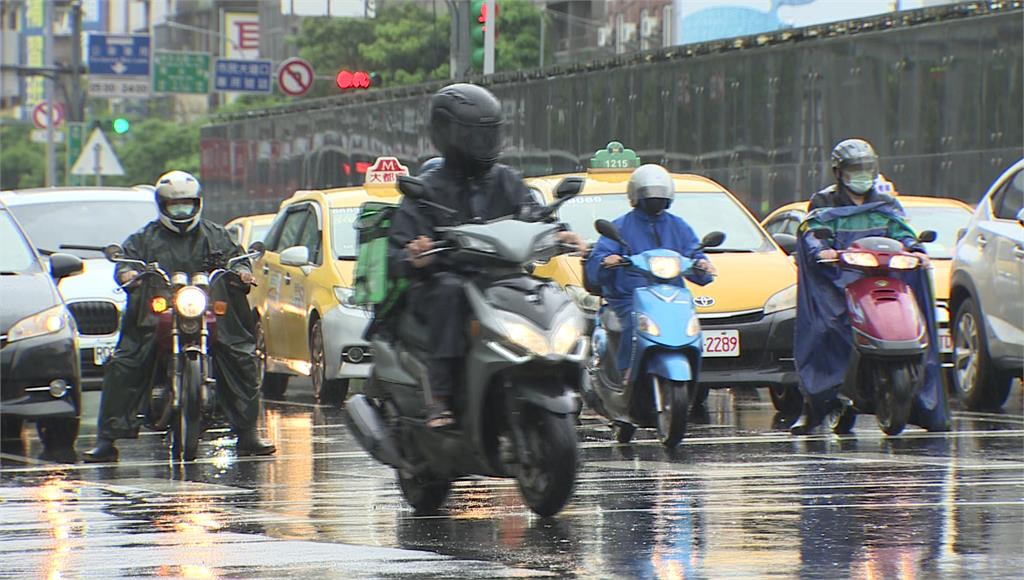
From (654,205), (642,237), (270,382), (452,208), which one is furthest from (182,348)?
(270,382)

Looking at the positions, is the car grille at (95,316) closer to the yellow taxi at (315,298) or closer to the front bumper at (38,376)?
the yellow taxi at (315,298)

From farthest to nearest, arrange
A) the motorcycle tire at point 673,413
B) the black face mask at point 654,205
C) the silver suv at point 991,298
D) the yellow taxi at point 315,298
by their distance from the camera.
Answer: the yellow taxi at point 315,298 < the silver suv at point 991,298 < the black face mask at point 654,205 < the motorcycle tire at point 673,413

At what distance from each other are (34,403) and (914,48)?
14.1 m

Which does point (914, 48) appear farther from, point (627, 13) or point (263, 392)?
point (627, 13)

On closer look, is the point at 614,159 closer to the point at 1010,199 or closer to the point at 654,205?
the point at 1010,199

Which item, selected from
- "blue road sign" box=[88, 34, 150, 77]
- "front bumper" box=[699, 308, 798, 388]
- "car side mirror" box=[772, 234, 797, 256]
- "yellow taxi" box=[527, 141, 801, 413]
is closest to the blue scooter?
"car side mirror" box=[772, 234, 797, 256]

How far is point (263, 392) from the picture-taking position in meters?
19.9

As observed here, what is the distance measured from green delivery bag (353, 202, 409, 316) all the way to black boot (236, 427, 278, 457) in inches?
136

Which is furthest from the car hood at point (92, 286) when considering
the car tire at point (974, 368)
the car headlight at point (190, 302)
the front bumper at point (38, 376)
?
the car tire at point (974, 368)

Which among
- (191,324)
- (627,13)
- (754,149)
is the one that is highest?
(627,13)

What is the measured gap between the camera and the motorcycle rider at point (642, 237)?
13227mm

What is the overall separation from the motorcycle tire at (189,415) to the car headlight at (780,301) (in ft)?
14.2

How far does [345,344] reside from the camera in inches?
677

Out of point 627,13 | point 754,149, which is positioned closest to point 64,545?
point 754,149
